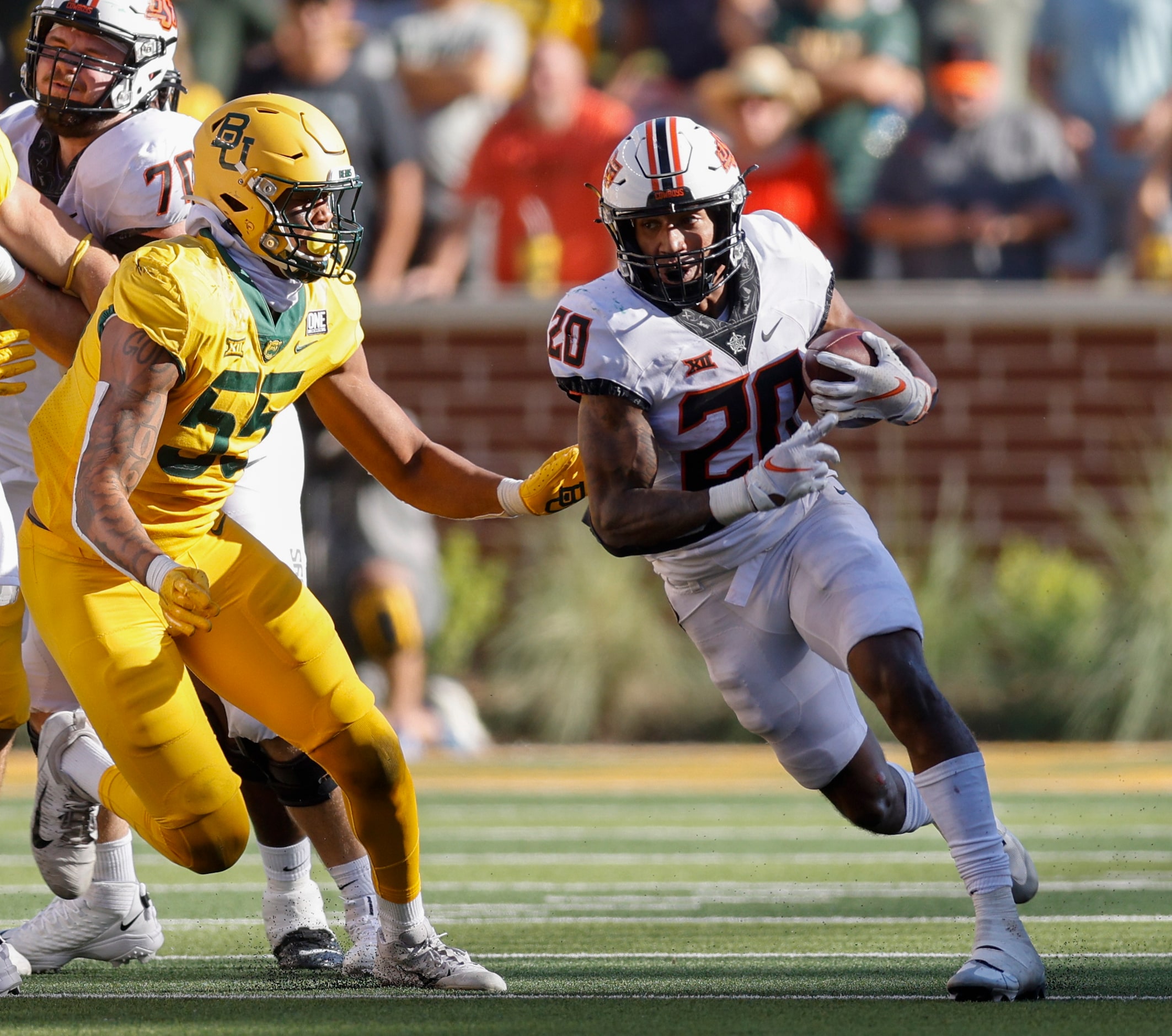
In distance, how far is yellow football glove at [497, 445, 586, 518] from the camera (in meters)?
4.21

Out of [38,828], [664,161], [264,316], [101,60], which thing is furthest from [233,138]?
[38,828]

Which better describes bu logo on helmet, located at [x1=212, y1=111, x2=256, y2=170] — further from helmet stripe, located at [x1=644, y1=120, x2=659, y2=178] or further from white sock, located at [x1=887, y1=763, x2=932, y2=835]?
white sock, located at [x1=887, y1=763, x2=932, y2=835]

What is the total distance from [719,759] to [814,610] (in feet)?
17.2

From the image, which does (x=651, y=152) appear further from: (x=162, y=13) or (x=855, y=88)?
(x=855, y=88)

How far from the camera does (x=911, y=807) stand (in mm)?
4473

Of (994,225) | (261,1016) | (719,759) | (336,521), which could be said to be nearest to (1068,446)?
(994,225)

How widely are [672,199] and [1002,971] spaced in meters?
1.70

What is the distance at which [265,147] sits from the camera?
397 cm

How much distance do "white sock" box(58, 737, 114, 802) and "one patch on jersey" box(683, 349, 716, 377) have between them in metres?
1.47

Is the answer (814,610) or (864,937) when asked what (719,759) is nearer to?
(864,937)

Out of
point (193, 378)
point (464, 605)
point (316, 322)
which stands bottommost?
point (464, 605)

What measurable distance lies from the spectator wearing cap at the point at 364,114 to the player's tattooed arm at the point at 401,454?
5.66 metres

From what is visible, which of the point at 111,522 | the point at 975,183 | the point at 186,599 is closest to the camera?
the point at 186,599

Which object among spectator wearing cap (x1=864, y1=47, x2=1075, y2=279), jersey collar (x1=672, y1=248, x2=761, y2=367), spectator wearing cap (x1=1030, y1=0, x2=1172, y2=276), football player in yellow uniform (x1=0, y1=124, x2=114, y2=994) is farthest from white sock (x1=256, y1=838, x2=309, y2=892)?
spectator wearing cap (x1=1030, y1=0, x2=1172, y2=276)
